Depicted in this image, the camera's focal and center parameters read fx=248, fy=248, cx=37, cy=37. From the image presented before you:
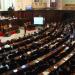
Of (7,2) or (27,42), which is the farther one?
(7,2)

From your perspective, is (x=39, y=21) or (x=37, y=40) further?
(x=39, y=21)

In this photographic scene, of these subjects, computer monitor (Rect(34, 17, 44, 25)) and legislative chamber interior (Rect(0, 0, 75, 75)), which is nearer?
legislative chamber interior (Rect(0, 0, 75, 75))

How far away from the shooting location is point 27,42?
439 inches

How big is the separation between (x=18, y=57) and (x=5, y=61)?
0.65 m

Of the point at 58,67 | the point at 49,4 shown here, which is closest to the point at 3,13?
the point at 49,4

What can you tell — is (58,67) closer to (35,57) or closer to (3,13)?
(35,57)

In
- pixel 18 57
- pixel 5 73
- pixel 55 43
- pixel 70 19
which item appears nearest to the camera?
pixel 5 73

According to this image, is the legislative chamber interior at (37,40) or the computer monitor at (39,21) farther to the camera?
the computer monitor at (39,21)

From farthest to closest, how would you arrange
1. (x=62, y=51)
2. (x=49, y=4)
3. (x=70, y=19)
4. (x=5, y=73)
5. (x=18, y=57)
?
(x=49, y=4), (x=70, y=19), (x=62, y=51), (x=18, y=57), (x=5, y=73)

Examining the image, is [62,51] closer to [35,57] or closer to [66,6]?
[35,57]

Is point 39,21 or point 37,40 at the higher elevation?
point 37,40

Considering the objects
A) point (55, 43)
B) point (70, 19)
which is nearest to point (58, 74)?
point (55, 43)

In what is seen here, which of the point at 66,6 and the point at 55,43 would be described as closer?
the point at 55,43

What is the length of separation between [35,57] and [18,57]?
0.70 metres
